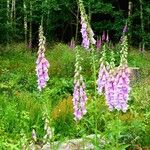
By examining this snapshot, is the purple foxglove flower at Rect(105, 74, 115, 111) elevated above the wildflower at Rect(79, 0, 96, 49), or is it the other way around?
the wildflower at Rect(79, 0, 96, 49)

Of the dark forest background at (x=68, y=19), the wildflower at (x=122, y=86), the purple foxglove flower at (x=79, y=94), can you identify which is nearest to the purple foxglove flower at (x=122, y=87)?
the wildflower at (x=122, y=86)

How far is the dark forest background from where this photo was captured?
24.5 m

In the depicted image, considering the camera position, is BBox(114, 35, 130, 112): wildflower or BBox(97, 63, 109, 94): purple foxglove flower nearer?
BBox(114, 35, 130, 112): wildflower

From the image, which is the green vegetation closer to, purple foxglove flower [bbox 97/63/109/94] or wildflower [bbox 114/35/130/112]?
wildflower [bbox 114/35/130/112]

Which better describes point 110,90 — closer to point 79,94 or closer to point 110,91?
point 110,91

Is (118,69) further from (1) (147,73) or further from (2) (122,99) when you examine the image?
(1) (147,73)

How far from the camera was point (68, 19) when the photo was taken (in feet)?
87.7

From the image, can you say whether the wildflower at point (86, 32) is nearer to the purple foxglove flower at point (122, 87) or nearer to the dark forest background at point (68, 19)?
the purple foxglove flower at point (122, 87)

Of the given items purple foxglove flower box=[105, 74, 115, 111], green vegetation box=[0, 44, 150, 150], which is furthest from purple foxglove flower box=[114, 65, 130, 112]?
green vegetation box=[0, 44, 150, 150]

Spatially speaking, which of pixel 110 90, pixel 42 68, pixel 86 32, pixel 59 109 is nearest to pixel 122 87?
pixel 110 90

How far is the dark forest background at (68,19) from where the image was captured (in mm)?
24516

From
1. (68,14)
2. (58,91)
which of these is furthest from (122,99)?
(68,14)

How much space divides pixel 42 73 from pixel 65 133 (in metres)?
3.29

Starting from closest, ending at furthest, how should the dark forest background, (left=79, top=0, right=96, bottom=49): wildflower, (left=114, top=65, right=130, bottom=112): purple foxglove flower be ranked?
(left=114, top=65, right=130, bottom=112): purple foxglove flower
(left=79, top=0, right=96, bottom=49): wildflower
the dark forest background
